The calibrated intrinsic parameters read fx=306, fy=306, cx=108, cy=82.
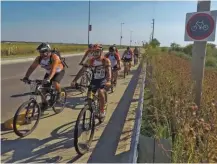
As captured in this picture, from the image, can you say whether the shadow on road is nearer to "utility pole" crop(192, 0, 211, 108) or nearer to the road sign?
"utility pole" crop(192, 0, 211, 108)

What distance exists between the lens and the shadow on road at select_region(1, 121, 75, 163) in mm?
4883

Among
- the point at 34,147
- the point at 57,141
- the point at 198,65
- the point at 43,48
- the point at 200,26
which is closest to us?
the point at 34,147

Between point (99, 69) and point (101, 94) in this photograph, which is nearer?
point (101, 94)

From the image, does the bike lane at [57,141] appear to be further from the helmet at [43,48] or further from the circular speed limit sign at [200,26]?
the circular speed limit sign at [200,26]

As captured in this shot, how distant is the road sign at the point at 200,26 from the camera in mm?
5726

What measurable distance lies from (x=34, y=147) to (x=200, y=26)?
3.82 meters

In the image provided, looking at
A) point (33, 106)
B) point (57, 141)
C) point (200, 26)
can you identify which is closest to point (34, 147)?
point (57, 141)

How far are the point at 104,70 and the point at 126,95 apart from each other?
204 inches

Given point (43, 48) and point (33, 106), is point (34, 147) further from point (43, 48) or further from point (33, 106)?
point (43, 48)

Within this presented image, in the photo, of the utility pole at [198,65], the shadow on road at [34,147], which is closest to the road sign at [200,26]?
the utility pole at [198,65]

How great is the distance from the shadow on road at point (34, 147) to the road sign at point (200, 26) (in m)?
3.12

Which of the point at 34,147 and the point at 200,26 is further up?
the point at 200,26

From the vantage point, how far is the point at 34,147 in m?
5.37

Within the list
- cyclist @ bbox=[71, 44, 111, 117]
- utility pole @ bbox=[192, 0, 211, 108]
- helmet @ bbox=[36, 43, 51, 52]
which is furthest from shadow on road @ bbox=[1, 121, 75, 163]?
utility pole @ bbox=[192, 0, 211, 108]
